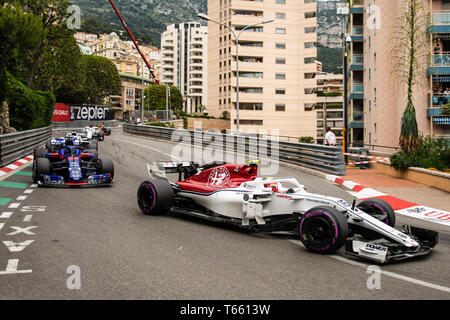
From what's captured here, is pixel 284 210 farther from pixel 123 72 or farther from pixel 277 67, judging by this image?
pixel 123 72

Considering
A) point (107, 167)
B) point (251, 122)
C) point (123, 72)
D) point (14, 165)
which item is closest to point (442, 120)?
point (107, 167)

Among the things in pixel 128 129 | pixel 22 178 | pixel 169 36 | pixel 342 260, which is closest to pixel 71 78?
pixel 128 129

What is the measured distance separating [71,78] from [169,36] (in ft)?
351

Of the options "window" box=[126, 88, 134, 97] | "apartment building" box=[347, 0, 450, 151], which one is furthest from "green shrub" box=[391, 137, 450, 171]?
"window" box=[126, 88, 134, 97]

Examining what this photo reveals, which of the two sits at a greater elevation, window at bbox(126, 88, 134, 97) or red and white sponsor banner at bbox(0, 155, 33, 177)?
window at bbox(126, 88, 134, 97)

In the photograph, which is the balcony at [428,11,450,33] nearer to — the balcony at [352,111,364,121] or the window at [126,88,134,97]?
the balcony at [352,111,364,121]

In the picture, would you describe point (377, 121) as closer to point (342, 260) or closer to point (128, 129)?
point (128, 129)

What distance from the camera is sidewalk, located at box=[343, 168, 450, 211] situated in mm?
11354

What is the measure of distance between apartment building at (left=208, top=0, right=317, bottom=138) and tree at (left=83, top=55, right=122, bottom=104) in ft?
115

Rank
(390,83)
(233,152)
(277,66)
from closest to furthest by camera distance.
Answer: (233,152) → (390,83) → (277,66)

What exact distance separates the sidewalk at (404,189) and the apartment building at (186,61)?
4358 inches

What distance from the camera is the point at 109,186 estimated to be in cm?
1284

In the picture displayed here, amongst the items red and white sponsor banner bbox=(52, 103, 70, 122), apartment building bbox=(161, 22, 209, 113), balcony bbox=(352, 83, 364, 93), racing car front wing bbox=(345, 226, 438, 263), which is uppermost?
apartment building bbox=(161, 22, 209, 113)

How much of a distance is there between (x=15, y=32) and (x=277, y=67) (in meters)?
59.0
